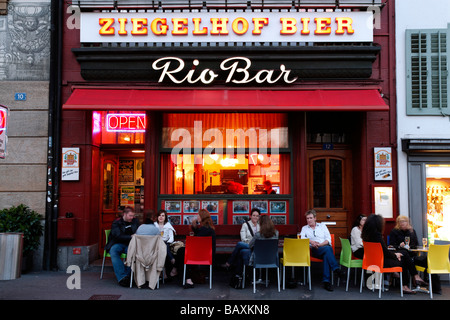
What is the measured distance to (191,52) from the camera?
988cm

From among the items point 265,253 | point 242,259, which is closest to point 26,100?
point 242,259

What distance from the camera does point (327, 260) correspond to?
8391 millimetres

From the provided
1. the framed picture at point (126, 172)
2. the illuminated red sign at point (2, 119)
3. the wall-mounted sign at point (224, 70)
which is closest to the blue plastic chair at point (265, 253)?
the wall-mounted sign at point (224, 70)

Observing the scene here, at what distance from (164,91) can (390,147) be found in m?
5.31

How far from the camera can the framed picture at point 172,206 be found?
10.3 metres

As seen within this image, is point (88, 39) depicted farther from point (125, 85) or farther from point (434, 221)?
point (434, 221)

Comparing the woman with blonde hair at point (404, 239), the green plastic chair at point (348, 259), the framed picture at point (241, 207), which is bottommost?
the green plastic chair at point (348, 259)

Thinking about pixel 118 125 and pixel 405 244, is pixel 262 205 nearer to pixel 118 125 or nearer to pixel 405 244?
pixel 405 244

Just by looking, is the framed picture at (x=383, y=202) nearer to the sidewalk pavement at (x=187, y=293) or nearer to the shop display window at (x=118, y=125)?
the sidewalk pavement at (x=187, y=293)

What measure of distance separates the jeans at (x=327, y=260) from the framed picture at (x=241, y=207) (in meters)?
2.26

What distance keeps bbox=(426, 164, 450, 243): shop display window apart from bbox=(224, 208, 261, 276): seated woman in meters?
4.13

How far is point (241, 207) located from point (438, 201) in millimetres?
4556

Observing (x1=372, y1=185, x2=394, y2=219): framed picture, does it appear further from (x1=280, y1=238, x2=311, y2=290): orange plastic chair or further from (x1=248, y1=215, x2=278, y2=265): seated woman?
(x1=248, y1=215, x2=278, y2=265): seated woman

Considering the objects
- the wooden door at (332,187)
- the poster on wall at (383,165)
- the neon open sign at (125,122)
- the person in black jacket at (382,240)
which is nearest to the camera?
the person in black jacket at (382,240)
